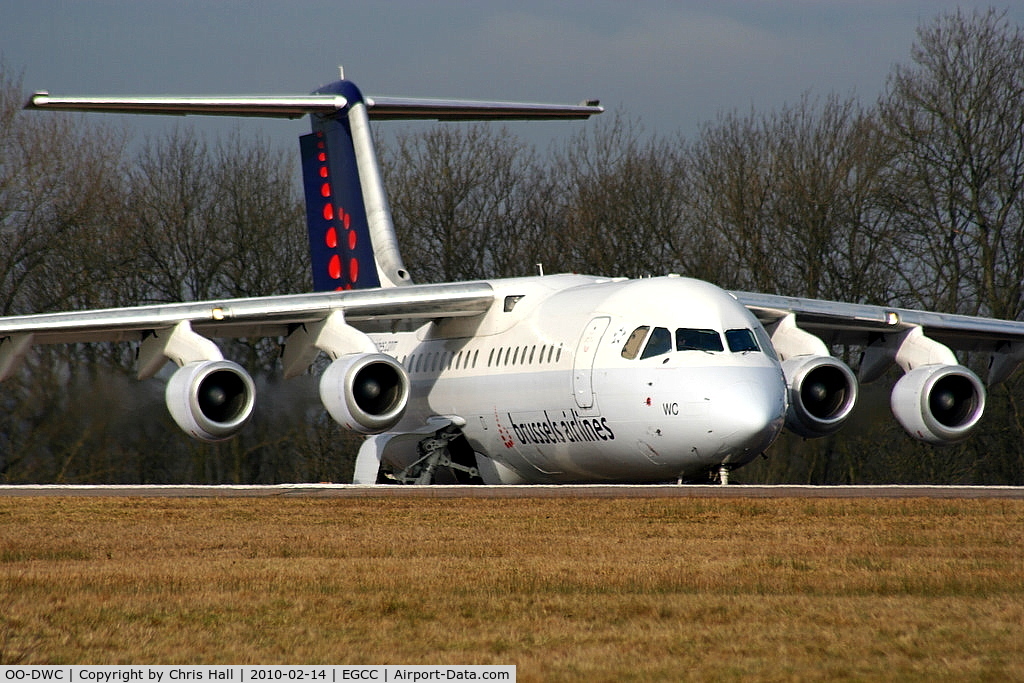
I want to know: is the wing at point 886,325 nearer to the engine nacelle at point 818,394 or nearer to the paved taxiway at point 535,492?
the engine nacelle at point 818,394

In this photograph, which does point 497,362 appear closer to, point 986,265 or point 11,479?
point 11,479

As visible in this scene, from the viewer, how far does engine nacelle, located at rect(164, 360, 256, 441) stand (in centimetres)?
1789

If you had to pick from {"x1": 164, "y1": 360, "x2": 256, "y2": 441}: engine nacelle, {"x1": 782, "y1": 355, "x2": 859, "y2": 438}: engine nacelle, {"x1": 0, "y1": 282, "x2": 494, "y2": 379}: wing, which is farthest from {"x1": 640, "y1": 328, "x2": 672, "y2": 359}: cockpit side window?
{"x1": 164, "y1": 360, "x2": 256, "y2": 441}: engine nacelle

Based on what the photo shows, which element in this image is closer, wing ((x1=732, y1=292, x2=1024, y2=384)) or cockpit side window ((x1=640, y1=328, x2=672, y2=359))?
cockpit side window ((x1=640, y1=328, x2=672, y2=359))

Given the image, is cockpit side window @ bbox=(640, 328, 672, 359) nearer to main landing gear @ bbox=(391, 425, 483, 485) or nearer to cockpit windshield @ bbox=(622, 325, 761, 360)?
cockpit windshield @ bbox=(622, 325, 761, 360)

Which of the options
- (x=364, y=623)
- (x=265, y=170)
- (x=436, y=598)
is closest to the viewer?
(x=364, y=623)

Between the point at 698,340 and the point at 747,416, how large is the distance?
1304mm

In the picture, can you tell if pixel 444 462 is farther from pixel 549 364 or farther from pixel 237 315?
pixel 237 315

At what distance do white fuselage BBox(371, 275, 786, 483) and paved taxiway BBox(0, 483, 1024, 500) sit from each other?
2.65 feet

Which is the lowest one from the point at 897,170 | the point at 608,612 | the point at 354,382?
the point at 608,612

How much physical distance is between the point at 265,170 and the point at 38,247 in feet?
28.7

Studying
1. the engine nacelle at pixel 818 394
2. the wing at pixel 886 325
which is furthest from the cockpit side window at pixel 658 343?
the wing at pixel 886 325

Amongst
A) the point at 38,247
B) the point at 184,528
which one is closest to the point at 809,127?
the point at 38,247

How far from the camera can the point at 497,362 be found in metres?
20.1
